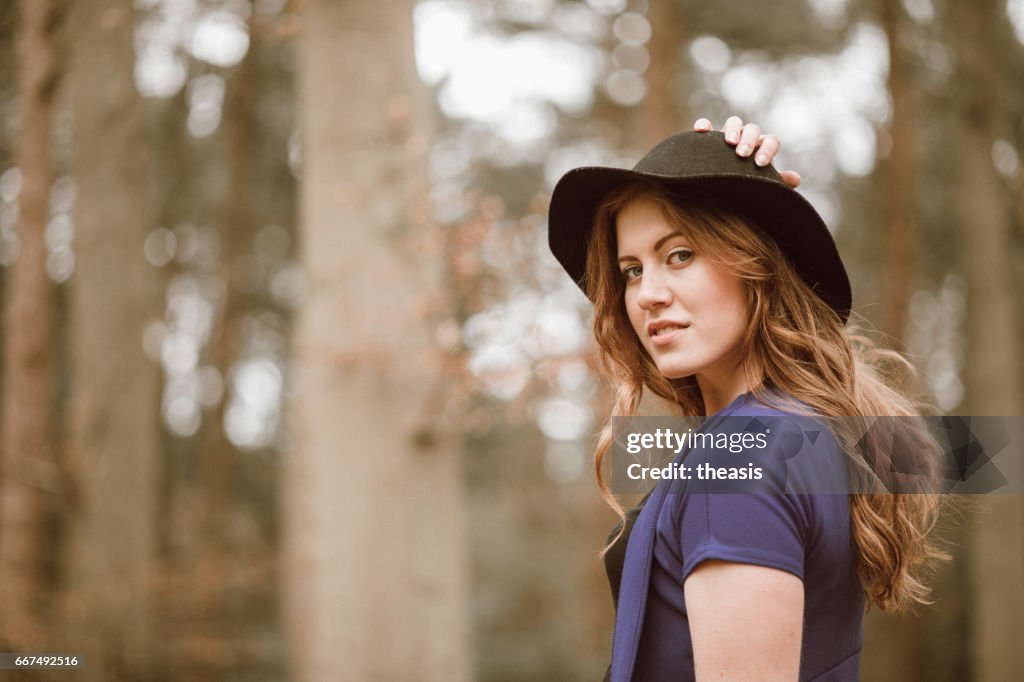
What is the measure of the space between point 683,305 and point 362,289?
10.0 feet

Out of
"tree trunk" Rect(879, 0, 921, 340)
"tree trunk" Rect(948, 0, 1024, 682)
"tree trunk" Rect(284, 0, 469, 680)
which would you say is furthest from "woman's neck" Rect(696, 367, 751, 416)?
"tree trunk" Rect(879, 0, 921, 340)

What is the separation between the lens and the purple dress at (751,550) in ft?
5.10

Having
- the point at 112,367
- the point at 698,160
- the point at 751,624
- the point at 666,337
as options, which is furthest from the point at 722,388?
the point at 112,367

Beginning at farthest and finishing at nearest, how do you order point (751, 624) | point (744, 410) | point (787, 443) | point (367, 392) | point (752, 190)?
point (367, 392), point (752, 190), point (744, 410), point (787, 443), point (751, 624)

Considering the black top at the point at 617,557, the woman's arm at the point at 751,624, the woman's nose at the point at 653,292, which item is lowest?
the woman's arm at the point at 751,624

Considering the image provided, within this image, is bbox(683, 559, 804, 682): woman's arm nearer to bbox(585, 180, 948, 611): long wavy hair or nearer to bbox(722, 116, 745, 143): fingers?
bbox(585, 180, 948, 611): long wavy hair

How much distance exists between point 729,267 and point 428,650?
3.46 meters

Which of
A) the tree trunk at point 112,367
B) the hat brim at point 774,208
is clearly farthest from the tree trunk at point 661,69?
the hat brim at point 774,208

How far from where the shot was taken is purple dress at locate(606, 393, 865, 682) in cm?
156

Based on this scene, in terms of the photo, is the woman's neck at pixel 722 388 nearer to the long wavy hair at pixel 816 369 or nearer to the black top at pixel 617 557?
the long wavy hair at pixel 816 369

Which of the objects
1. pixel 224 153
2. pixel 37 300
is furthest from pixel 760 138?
pixel 224 153

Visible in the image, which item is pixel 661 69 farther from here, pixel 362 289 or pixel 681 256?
A: pixel 681 256

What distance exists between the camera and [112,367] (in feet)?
27.9

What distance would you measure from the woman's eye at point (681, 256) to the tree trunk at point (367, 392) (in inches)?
116
